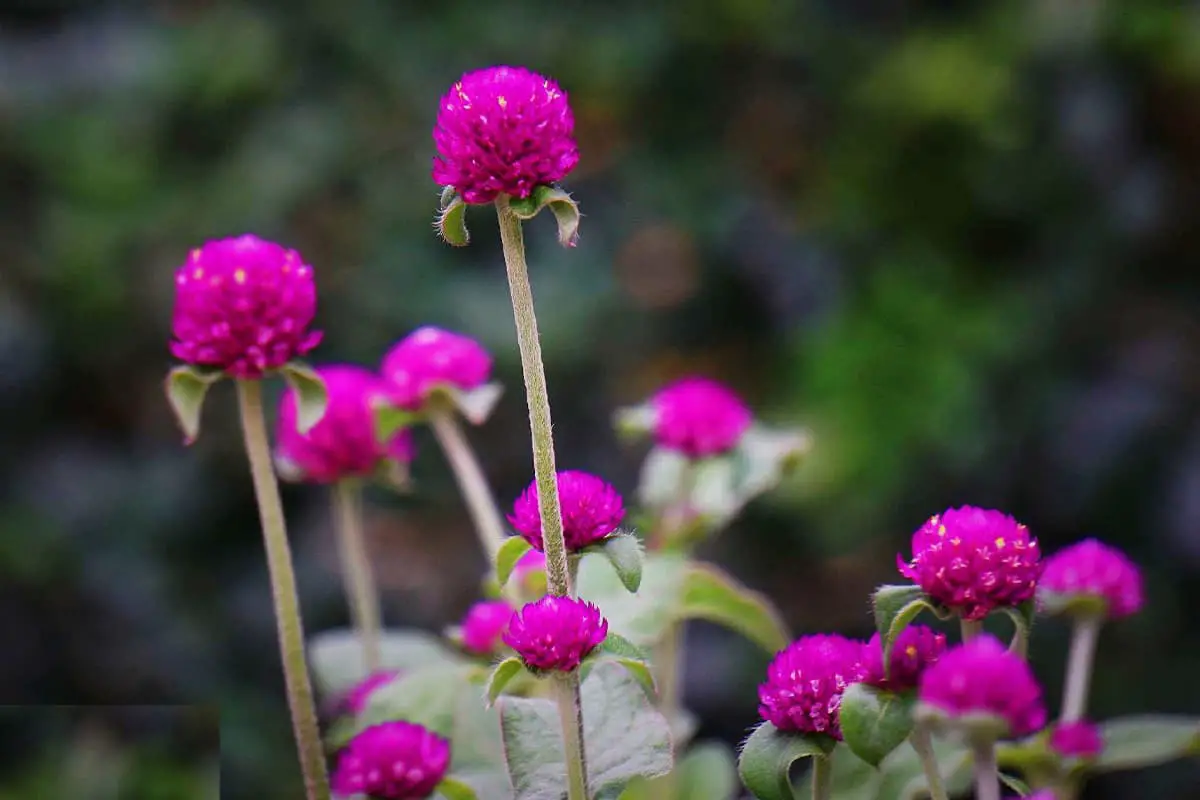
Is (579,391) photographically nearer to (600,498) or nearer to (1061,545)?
(1061,545)

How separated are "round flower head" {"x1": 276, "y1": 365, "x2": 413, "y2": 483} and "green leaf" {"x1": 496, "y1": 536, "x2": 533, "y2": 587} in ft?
0.76

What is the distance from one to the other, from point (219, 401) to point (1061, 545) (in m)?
1.28

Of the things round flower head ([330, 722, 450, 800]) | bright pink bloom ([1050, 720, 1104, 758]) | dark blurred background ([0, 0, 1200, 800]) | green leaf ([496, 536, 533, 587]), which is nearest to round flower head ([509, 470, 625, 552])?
green leaf ([496, 536, 533, 587])

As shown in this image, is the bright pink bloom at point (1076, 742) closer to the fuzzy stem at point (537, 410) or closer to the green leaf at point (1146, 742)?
the green leaf at point (1146, 742)

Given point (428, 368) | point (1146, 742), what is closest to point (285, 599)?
point (428, 368)

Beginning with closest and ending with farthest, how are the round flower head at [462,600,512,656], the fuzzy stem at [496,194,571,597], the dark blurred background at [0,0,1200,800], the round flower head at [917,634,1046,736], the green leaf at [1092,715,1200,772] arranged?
the round flower head at [917,634,1046,736], the fuzzy stem at [496,194,571,597], the green leaf at [1092,715,1200,772], the round flower head at [462,600,512,656], the dark blurred background at [0,0,1200,800]

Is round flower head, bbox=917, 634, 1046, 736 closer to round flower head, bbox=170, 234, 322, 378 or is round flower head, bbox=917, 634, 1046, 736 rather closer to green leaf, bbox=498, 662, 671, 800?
green leaf, bbox=498, 662, 671, 800

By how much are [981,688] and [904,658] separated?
3.5 inches

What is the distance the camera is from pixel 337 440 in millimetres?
792

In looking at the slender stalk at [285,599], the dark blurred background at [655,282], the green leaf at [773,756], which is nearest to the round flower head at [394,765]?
the slender stalk at [285,599]

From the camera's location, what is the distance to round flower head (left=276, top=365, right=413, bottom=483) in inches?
31.1

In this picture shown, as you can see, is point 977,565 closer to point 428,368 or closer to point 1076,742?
point 1076,742

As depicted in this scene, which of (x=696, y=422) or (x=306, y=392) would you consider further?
(x=696, y=422)

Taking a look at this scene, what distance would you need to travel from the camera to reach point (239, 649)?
212 centimetres
